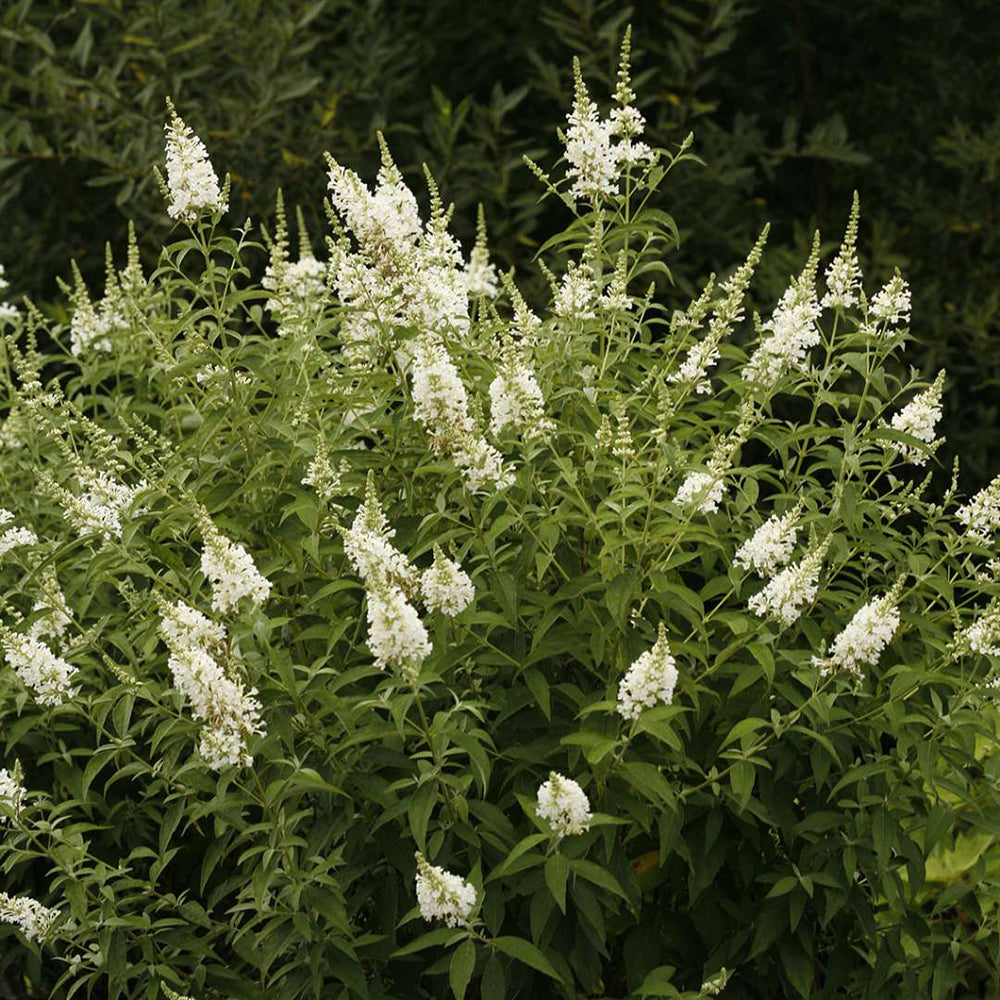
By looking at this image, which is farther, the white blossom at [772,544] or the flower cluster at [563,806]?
the white blossom at [772,544]

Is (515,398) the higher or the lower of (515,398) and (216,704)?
the higher

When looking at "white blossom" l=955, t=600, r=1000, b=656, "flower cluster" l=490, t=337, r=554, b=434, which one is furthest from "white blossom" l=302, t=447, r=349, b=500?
"white blossom" l=955, t=600, r=1000, b=656

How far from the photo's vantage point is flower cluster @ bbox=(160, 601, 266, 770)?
332 cm

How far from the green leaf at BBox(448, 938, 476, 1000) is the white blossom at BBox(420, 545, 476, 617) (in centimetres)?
70

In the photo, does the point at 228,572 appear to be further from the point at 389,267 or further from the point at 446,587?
the point at 389,267

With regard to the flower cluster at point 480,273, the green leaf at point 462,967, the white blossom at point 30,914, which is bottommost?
the white blossom at point 30,914

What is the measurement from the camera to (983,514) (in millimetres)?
4031

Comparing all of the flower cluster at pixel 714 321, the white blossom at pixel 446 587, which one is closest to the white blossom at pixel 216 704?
the white blossom at pixel 446 587

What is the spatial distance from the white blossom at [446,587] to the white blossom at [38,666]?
1.00 metres

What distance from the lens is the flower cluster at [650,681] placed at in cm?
339

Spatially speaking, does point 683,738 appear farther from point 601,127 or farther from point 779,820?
point 601,127

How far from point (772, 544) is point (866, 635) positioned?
30 cm

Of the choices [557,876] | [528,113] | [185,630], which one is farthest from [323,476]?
[528,113]

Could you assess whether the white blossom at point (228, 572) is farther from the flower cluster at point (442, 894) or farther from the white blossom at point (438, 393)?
the flower cluster at point (442, 894)
